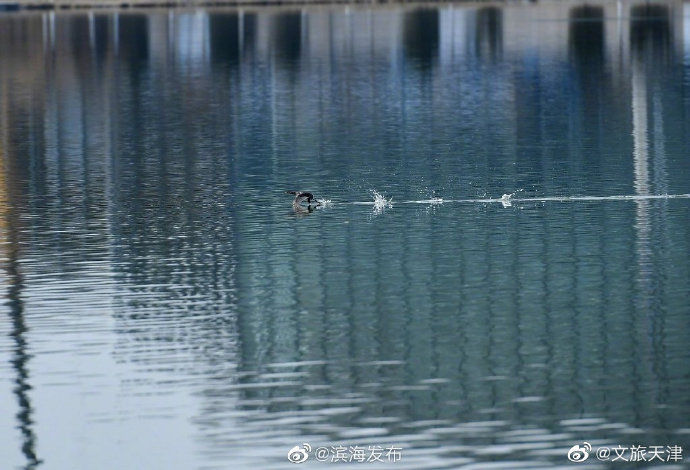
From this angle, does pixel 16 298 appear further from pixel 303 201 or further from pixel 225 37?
pixel 225 37

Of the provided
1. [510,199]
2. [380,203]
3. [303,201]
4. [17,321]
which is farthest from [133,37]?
[17,321]

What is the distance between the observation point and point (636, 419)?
21828 millimetres

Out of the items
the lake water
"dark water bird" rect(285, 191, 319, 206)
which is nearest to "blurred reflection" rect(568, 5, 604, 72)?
the lake water

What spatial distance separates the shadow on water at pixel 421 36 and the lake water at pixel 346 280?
113ft

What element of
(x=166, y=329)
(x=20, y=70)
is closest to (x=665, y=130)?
(x=166, y=329)

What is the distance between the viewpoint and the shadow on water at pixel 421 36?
106m

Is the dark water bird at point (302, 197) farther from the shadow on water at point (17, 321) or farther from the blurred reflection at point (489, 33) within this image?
the blurred reflection at point (489, 33)

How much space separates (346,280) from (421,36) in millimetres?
104511

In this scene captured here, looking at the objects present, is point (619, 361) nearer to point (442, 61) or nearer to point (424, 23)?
point (442, 61)

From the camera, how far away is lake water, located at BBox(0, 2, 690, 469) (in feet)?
71.6

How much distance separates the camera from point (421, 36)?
134000mm

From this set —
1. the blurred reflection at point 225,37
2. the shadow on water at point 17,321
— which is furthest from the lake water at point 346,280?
the blurred reflection at point 225,37

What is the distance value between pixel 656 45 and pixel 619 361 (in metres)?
88.6

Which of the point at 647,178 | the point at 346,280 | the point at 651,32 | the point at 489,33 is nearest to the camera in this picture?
the point at 346,280
